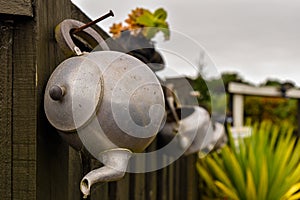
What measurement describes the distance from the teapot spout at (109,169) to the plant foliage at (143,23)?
820 mm

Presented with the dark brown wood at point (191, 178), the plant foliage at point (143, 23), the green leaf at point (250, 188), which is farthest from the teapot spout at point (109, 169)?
the dark brown wood at point (191, 178)

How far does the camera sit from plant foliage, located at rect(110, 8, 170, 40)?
164cm

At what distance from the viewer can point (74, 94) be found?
2.73 feet

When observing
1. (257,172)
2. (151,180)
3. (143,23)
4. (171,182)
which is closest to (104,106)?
(143,23)

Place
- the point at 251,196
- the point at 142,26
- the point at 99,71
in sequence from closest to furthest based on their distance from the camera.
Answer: the point at 99,71, the point at 142,26, the point at 251,196

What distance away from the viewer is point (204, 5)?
340 centimetres

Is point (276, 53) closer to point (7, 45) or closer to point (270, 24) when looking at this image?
point (270, 24)

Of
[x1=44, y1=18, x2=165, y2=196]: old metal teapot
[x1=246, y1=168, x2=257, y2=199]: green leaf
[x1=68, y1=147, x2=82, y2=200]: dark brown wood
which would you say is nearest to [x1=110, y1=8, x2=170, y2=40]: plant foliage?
[x1=68, y1=147, x2=82, y2=200]: dark brown wood

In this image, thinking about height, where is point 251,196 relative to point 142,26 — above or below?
below

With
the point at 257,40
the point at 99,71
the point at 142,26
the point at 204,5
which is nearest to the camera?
the point at 99,71

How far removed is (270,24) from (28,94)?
4.49 meters

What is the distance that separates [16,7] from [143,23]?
0.82 m

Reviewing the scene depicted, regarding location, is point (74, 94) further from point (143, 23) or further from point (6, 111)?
point (143, 23)

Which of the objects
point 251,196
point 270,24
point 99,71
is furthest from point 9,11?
point 270,24
